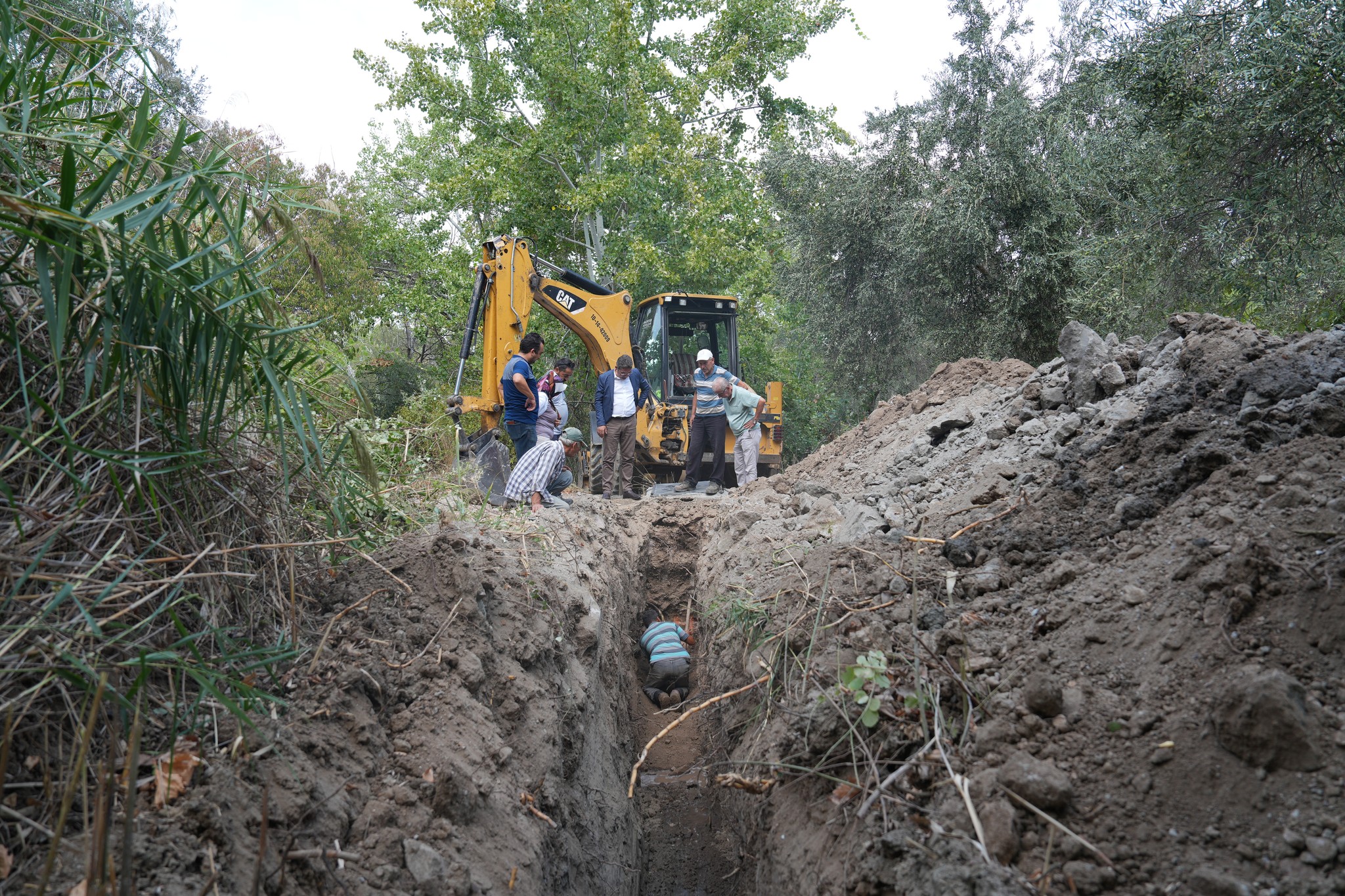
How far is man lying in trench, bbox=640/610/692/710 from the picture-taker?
282 inches

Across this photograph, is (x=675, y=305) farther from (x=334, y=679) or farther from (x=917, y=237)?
(x=334, y=679)

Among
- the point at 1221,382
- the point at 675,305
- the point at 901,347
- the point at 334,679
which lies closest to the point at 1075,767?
the point at 334,679

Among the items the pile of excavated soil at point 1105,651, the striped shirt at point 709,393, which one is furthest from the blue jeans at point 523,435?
the striped shirt at point 709,393

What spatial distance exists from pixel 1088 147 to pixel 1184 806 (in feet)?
38.4

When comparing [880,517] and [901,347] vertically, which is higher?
[901,347]

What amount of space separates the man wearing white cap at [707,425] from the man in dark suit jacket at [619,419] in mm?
836

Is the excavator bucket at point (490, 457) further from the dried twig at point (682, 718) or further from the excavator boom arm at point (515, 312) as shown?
the dried twig at point (682, 718)

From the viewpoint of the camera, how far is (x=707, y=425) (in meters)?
12.0

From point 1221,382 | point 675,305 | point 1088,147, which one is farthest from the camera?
point 675,305

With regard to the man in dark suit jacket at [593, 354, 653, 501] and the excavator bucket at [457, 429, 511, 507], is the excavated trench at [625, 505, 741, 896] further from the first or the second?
the man in dark suit jacket at [593, 354, 653, 501]

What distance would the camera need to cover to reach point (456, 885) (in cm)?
263

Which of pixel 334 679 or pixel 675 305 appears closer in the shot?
pixel 334 679

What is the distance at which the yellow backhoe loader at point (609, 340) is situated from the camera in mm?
9852

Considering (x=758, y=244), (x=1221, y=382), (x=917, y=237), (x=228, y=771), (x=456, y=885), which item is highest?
(x=758, y=244)
